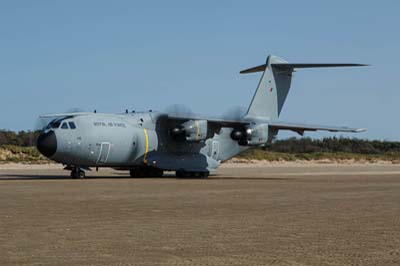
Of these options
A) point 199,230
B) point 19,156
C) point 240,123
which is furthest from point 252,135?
point 19,156

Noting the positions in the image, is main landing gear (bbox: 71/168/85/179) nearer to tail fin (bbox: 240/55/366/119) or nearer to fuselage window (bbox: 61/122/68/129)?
fuselage window (bbox: 61/122/68/129)

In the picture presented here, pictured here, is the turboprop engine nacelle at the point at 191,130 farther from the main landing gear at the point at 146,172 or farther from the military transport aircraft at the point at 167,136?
the main landing gear at the point at 146,172

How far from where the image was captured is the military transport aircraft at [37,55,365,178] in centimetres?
3647

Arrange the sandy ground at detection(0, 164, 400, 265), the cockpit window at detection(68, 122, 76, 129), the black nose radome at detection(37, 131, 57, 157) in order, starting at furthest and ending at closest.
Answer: the cockpit window at detection(68, 122, 76, 129) → the black nose radome at detection(37, 131, 57, 157) → the sandy ground at detection(0, 164, 400, 265)

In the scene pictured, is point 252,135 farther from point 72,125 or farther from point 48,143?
point 48,143

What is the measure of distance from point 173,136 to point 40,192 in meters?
17.5

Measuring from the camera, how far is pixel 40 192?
79.6ft

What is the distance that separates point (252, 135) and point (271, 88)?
542 centimetres

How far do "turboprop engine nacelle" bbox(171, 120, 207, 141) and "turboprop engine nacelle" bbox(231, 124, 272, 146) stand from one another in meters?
1.76

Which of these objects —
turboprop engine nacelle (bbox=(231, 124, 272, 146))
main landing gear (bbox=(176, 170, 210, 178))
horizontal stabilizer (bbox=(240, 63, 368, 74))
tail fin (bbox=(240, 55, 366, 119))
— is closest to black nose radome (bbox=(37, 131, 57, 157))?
main landing gear (bbox=(176, 170, 210, 178))

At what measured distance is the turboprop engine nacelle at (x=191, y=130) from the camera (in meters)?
40.6

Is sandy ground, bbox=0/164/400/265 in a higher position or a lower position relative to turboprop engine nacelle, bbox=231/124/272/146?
higher

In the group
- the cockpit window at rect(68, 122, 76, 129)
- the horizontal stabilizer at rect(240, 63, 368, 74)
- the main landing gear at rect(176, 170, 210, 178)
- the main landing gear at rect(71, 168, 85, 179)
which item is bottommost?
the main landing gear at rect(176, 170, 210, 178)

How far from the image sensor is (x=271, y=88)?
1777 inches
